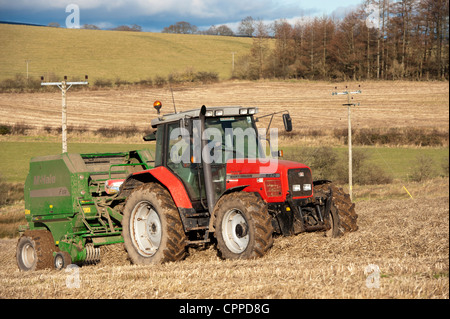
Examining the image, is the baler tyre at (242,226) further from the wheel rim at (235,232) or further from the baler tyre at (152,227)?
the baler tyre at (152,227)

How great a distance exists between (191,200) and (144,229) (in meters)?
1.13

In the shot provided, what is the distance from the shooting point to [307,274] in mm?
5766

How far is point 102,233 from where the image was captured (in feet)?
31.9

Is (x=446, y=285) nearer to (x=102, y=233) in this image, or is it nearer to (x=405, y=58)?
(x=102, y=233)

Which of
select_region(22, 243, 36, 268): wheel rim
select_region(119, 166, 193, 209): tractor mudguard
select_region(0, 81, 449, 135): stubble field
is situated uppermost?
select_region(0, 81, 449, 135): stubble field

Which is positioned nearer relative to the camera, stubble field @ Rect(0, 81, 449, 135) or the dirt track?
the dirt track

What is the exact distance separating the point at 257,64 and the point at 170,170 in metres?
44.4

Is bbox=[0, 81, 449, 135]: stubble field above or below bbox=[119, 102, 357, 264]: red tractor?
above

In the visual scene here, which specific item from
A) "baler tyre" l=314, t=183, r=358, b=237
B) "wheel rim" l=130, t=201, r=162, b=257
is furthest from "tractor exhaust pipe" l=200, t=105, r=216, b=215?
"baler tyre" l=314, t=183, r=358, b=237

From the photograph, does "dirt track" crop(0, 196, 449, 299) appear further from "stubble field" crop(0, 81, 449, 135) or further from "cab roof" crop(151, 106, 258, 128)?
"stubble field" crop(0, 81, 449, 135)

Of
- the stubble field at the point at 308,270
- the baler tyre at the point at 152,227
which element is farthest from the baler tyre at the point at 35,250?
the baler tyre at the point at 152,227

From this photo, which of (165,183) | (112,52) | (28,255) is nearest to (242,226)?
(165,183)

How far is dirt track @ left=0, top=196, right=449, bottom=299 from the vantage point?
492 cm
